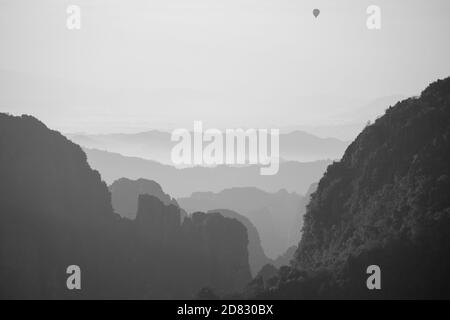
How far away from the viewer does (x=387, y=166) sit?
267 ft

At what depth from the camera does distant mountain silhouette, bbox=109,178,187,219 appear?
5756 inches

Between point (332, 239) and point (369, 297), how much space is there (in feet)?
65.5

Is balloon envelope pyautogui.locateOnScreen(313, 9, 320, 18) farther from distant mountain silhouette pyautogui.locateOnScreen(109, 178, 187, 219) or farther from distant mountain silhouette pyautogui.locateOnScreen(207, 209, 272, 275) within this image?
distant mountain silhouette pyautogui.locateOnScreen(207, 209, 272, 275)

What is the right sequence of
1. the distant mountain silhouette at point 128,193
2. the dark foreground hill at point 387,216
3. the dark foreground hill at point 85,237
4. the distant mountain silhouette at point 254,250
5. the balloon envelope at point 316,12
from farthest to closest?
the distant mountain silhouette at point 254,250 < the distant mountain silhouette at point 128,193 < the balloon envelope at point 316,12 < the dark foreground hill at point 85,237 < the dark foreground hill at point 387,216

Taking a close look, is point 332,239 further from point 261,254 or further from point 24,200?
point 261,254

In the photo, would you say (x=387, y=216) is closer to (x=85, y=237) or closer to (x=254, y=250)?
(x=85, y=237)

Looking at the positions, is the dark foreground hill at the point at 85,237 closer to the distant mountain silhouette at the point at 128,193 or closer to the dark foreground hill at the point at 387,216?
the dark foreground hill at the point at 387,216

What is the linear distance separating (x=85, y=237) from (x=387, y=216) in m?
49.8

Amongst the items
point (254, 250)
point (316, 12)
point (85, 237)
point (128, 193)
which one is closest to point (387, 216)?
point (85, 237)

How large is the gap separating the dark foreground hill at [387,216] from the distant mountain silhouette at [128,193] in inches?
2480

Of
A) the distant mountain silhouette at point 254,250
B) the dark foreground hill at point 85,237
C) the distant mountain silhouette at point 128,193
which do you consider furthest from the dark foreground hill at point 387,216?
the distant mountain silhouette at point 254,250

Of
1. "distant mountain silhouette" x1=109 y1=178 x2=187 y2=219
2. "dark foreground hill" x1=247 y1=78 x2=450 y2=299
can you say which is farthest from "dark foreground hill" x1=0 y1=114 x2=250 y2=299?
"distant mountain silhouette" x1=109 y1=178 x2=187 y2=219

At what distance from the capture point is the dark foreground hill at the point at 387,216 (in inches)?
2576
